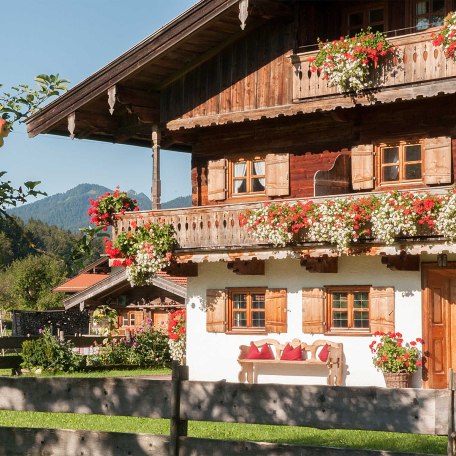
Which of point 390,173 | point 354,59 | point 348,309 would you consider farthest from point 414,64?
point 348,309

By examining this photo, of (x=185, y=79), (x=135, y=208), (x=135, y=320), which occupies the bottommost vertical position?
(x=135, y=320)

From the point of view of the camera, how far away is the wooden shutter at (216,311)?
21547mm

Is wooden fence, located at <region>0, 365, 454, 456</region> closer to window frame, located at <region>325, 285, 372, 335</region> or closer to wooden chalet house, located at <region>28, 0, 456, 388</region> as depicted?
wooden chalet house, located at <region>28, 0, 456, 388</region>

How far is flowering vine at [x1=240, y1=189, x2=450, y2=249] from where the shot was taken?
55.7ft

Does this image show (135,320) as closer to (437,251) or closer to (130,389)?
(437,251)

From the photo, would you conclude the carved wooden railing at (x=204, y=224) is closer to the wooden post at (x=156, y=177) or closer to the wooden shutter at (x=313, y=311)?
the wooden post at (x=156, y=177)

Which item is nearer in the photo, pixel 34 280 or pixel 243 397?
pixel 243 397

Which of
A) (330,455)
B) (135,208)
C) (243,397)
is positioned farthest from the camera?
(135,208)

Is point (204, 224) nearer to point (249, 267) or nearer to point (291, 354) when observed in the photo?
point (249, 267)

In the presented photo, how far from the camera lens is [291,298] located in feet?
67.4

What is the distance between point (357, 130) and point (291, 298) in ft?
12.6

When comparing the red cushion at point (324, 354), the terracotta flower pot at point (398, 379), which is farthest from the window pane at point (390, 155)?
the terracotta flower pot at point (398, 379)

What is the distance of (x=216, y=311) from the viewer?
853 inches

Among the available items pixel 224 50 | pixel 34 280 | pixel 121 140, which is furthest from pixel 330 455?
pixel 34 280
